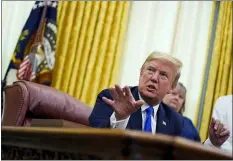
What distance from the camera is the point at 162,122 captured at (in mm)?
2584

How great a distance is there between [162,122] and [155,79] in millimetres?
228

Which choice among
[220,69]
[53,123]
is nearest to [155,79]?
[53,123]

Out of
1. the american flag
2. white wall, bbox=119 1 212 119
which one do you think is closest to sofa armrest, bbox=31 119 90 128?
the american flag

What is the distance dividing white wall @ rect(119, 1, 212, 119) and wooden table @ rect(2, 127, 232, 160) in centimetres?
479

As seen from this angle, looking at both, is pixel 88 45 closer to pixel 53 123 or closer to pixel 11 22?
pixel 11 22

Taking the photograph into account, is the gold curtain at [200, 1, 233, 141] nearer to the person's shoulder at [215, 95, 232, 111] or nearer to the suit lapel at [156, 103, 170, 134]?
the person's shoulder at [215, 95, 232, 111]

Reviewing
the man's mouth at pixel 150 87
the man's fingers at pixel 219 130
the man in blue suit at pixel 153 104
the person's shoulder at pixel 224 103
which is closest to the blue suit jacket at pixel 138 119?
the man in blue suit at pixel 153 104

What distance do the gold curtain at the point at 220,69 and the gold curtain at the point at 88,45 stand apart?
1.20 metres

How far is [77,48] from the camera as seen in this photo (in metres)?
6.45

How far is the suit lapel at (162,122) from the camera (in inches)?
100.0

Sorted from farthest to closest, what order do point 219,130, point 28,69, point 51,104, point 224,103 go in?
point 28,69, point 224,103, point 51,104, point 219,130

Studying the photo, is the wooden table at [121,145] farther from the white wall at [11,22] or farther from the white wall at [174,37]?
the white wall at [11,22]

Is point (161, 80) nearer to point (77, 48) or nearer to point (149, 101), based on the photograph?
point (149, 101)

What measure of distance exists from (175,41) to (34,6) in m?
1.88
